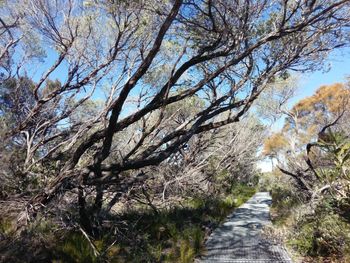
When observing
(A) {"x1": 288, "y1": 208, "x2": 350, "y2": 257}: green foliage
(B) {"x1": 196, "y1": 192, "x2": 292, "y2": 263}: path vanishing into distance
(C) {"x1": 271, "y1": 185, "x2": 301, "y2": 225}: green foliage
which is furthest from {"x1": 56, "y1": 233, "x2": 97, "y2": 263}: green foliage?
(C) {"x1": 271, "y1": 185, "x2": 301, "y2": 225}: green foliage

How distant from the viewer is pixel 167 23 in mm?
4949

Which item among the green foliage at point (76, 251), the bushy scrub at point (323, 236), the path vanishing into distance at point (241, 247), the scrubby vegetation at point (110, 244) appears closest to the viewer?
the scrubby vegetation at point (110, 244)

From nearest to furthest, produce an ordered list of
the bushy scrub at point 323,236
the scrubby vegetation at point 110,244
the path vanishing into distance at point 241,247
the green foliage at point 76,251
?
the scrubby vegetation at point 110,244 < the green foliage at point 76,251 < the bushy scrub at point 323,236 < the path vanishing into distance at point 241,247

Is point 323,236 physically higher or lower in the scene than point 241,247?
higher

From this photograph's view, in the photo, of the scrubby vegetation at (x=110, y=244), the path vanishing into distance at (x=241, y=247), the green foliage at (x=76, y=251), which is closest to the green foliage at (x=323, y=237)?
the path vanishing into distance at (x=241, y=247)

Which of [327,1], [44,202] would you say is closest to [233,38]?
[327,1]

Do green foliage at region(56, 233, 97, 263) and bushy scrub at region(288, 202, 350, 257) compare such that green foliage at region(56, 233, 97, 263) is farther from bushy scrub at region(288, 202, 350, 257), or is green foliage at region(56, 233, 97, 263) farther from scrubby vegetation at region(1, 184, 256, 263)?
bushy scrub at region(288, 202, 350, 257)

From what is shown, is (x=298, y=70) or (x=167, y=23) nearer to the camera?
(x=167, y=23)

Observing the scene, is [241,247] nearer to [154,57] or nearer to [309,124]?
[154,57]

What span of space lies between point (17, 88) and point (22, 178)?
5083 mm

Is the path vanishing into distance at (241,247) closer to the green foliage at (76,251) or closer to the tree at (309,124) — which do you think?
the tree at (309,124)

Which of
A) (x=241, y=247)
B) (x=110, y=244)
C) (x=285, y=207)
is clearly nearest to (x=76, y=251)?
(x=110, y=244)

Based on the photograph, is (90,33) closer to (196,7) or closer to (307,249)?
(196,7)

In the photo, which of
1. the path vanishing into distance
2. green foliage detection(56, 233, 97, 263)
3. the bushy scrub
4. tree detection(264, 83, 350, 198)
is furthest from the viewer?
tree detection(264, 83, 350, 198)
